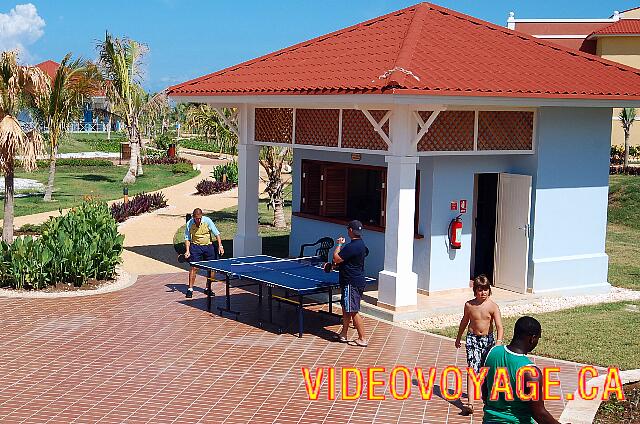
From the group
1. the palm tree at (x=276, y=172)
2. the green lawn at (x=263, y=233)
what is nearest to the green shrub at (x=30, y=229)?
the green lawn at (x=263, y=233)

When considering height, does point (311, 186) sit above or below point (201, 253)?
above

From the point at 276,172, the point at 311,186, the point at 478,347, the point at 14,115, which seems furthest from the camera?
the point at 276,172

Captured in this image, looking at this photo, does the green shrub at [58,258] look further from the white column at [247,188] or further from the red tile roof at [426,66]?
the red tile roof at [426,66]

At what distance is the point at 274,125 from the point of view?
612 inches

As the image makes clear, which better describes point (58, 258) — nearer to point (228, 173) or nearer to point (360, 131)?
point (360, 131)

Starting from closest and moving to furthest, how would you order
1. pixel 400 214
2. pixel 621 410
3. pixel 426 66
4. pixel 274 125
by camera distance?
pixel 621 410
pixel 400 214
pixel 426 66
pixel 274 125

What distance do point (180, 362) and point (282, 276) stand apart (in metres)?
2.24

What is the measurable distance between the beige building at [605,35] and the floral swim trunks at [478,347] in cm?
4039

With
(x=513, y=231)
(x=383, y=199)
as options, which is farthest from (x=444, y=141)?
(x=513, y=231)

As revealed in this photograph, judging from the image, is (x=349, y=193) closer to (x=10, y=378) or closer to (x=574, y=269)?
(x=574, y=269)

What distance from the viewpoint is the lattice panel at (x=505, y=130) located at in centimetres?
1336

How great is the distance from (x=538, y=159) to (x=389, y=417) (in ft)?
22.1

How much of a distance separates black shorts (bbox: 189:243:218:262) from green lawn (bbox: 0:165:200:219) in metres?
13.3

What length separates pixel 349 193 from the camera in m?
15.5
